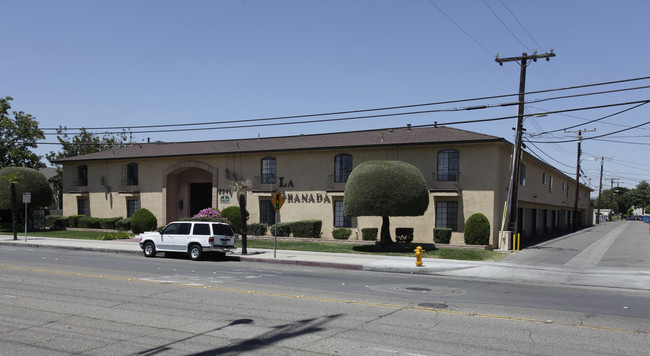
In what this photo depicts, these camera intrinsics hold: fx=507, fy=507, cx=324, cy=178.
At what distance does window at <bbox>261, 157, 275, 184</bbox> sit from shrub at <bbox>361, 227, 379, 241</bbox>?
26.7ft

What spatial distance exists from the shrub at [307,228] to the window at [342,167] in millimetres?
3158

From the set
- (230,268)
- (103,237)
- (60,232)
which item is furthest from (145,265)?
(60,232)

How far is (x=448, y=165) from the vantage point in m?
30.2

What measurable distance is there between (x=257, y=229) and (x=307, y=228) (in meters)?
4.10

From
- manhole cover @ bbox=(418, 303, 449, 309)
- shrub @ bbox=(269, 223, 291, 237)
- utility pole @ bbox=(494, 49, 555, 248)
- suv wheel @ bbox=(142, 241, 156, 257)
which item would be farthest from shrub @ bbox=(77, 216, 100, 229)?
manhole cover @ bbox=(418, 303, 449, 309)

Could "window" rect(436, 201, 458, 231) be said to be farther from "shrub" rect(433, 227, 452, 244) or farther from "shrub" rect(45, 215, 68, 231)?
"shrub" rect(45, 215, 68, 231)

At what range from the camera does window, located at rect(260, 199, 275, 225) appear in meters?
35.9

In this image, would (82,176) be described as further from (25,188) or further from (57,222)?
(25,188)

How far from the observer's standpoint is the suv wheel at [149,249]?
2388cm

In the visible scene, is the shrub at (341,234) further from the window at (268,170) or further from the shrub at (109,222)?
the shrub at (109,222)

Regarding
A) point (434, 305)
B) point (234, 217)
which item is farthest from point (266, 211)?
point (434, 305)

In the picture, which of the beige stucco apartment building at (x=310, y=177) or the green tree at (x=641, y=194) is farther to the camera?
the green tree at (x=641, y=194)

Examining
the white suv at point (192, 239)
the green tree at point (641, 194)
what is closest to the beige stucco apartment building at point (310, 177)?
the white suv at point (192, 239)

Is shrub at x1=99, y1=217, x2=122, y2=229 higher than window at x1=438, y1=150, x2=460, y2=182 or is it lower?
lower
